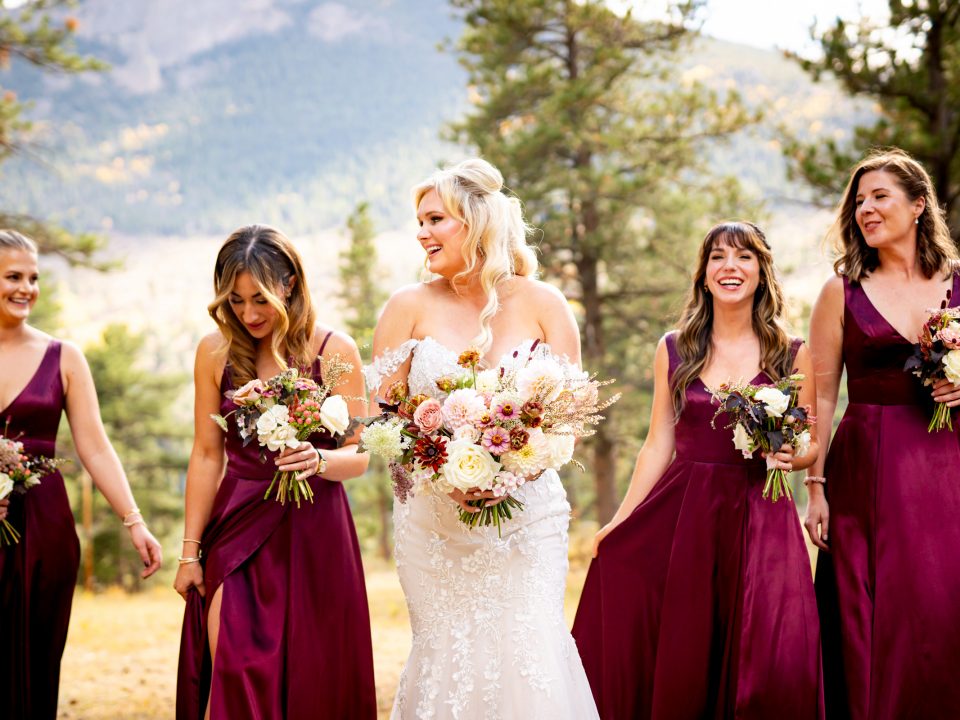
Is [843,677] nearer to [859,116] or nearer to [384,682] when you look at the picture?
[384,682]

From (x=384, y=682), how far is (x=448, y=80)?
126 m

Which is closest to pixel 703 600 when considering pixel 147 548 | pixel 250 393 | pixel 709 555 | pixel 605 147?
pixel 709 555

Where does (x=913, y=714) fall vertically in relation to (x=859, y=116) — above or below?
below

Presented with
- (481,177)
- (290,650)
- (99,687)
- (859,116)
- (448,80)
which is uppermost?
(448,80)

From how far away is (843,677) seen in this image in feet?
17.5

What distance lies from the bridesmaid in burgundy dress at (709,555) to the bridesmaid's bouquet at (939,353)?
556 mm

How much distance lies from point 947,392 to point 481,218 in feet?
8.35

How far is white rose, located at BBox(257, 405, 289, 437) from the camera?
454cm

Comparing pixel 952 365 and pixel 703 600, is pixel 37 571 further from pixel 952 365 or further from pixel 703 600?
pixel 952 365

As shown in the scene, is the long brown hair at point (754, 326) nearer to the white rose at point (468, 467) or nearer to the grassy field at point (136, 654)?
the white rose at point (468, 467)

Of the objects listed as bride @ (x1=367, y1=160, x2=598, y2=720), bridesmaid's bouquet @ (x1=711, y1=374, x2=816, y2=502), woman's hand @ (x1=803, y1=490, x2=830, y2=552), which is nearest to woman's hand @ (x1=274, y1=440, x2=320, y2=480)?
bride @ (x1=367, y1=160, x2=598, y2=720)

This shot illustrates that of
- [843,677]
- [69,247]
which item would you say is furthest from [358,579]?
[69,247]

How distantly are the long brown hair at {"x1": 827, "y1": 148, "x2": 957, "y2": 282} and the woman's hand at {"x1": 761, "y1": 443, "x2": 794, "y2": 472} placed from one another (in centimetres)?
134

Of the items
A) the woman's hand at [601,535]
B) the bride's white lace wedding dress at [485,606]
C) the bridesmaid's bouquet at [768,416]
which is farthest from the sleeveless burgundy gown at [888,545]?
the bride's white lace wedding dress at [485,606]
